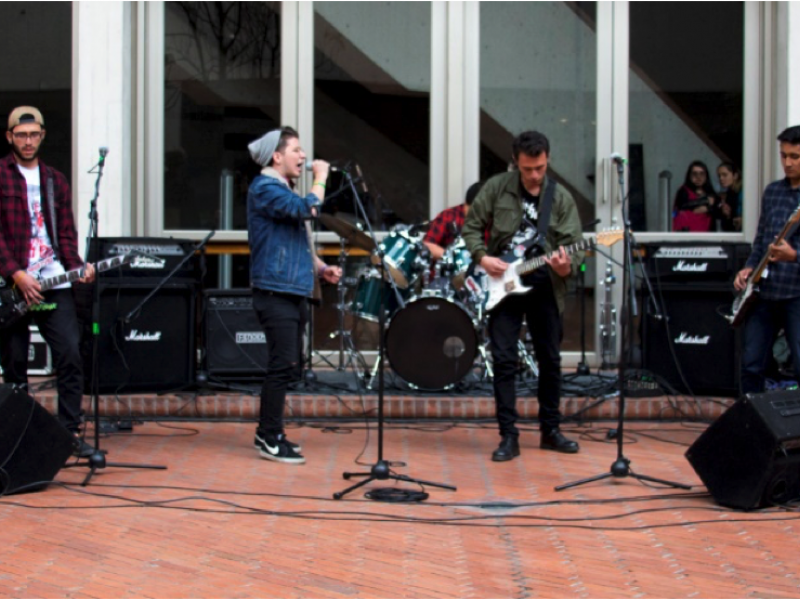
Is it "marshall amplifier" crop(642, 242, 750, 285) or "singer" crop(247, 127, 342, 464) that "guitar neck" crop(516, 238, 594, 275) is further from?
"marshall amplifier" crop(642, 242, 750, 285)

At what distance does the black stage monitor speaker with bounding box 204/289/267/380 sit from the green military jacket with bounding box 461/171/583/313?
7.16 feet

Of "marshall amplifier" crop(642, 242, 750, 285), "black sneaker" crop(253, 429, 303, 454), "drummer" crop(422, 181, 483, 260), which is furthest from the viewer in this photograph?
"drummer" crop(422, 181, 483, 260)

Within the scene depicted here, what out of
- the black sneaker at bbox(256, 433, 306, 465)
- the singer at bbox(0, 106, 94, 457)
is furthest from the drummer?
the singer at bbox(0, 106, 94, 457)

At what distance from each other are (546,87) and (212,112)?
2766 mm

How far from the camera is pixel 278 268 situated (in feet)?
22.0

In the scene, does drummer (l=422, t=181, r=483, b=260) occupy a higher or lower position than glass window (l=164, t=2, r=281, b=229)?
lower

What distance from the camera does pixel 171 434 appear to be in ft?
25.7

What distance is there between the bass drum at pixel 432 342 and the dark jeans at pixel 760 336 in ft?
6.76

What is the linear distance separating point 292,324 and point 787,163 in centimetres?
298

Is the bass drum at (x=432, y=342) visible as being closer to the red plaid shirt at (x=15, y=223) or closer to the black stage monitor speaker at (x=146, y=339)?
the black stage monitor speaker at (x=146, y=339)

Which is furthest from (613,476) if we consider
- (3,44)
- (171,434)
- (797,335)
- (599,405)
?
(3,44)

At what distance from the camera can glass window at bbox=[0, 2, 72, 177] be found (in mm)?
9617

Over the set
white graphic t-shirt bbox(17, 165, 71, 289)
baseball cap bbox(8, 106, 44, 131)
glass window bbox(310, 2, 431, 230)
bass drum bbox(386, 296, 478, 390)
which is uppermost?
glass window bbox(310, 2, 431, 230)

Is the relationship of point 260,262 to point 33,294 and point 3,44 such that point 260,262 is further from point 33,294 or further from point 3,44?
point 3,44
